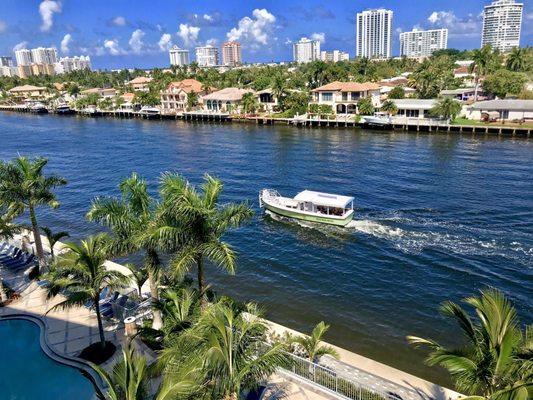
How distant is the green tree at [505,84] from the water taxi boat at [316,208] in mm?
72825

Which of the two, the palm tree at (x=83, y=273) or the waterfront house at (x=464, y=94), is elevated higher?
the waterfront house at (x=464, y=94)

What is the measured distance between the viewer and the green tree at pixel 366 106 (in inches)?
3556

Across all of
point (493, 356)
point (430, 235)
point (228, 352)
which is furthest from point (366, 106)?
point (228, 352)

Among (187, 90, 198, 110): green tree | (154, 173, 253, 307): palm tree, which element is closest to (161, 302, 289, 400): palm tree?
(154, 173, 253, 307): palm tree

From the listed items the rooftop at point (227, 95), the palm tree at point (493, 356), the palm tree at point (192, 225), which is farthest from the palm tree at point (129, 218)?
the rooftop at point (227, 95)

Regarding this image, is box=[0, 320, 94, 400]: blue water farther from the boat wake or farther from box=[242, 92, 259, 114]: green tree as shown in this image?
box=[242, 92, 259, 114]: green tree

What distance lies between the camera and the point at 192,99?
118062 millimetres

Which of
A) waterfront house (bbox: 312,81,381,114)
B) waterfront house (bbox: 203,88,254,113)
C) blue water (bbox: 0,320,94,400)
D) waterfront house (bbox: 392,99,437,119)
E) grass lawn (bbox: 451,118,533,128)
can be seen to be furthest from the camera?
waterfront house (bbox: 203,88,254,113)

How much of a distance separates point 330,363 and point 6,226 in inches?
700

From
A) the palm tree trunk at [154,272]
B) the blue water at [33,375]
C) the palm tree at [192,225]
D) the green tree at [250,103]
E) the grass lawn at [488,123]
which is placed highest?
the green tree at [250,103]

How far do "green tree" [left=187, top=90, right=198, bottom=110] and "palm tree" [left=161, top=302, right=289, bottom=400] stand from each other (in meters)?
112

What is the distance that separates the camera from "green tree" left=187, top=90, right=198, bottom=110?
117875 mm

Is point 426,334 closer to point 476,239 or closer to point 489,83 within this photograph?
point 476,239

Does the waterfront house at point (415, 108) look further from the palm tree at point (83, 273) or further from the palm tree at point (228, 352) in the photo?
the palm tree at point (228, 352)
